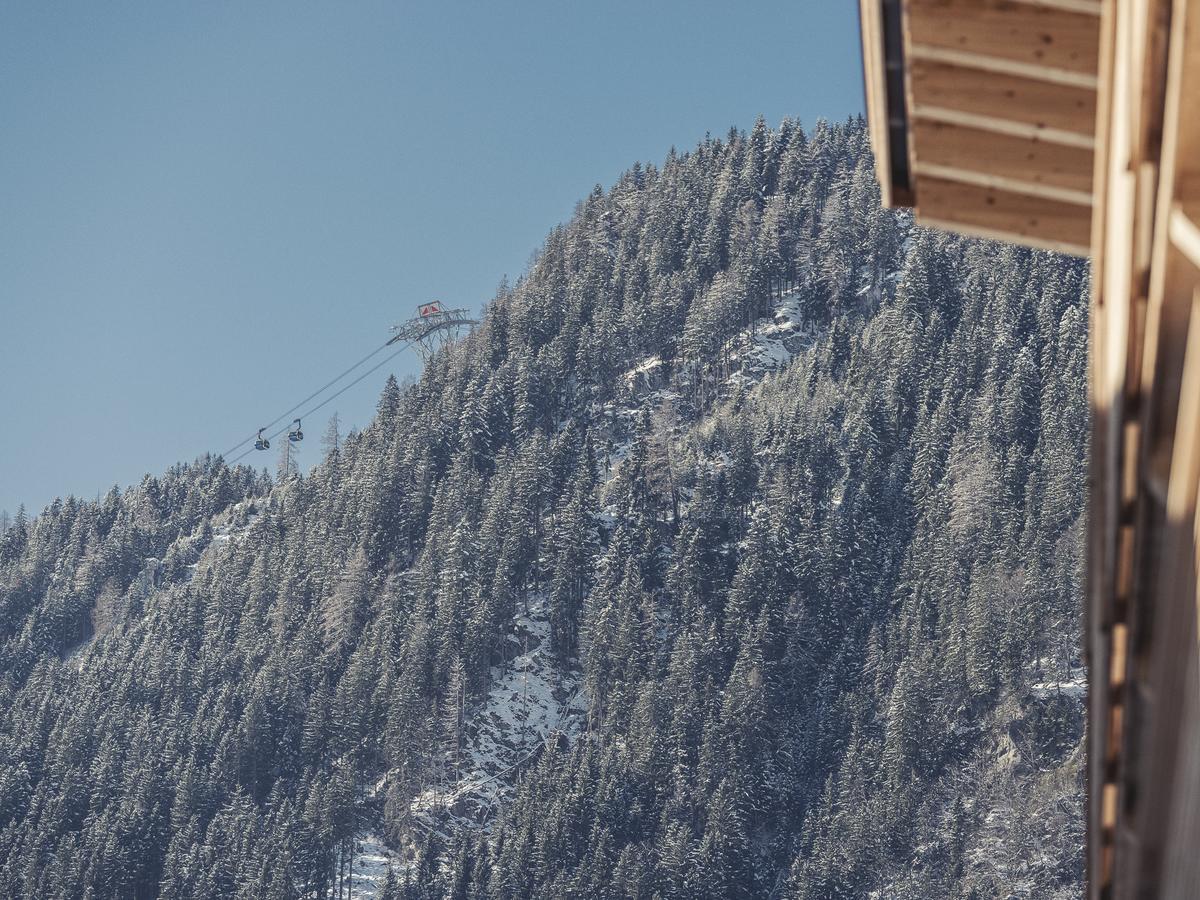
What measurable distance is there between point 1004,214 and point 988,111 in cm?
109

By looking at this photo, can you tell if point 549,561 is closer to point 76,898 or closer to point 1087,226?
point 76,898

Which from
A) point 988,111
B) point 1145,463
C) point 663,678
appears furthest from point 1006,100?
point 663,678

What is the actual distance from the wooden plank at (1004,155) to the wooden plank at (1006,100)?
0.23 metres

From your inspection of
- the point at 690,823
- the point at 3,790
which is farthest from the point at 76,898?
the point at 690,823

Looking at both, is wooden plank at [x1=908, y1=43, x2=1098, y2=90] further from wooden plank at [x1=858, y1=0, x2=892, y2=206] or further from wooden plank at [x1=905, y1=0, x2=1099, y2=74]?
wooden plank at [x1=858, y1=0, x2=892, y2=206]

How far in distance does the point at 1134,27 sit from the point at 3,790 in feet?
552

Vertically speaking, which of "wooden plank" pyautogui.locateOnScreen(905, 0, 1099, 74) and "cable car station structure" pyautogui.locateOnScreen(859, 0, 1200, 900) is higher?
"wooden plank" pyautogui.locateOnScreen(905, 0, 1099, 74)

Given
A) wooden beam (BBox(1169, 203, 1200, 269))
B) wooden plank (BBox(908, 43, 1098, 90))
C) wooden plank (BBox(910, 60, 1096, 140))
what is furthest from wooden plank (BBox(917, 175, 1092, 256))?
wooden beam (BBox(1169, 203, 1200, 269))

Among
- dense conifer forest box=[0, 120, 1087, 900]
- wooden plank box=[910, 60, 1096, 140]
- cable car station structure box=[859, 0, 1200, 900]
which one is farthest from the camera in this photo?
dense conifer forest box=[0, 120, 1087, 900]

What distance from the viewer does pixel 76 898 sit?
14250 centimetres

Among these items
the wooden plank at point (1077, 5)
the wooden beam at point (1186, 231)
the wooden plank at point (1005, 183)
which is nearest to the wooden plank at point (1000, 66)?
the wooden plank at point (1077, 5)

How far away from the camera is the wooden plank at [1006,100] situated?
345 inches

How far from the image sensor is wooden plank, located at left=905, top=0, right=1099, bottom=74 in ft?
27.3

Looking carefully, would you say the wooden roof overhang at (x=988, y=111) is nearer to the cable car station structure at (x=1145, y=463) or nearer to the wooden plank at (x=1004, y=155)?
the wooden plank at (x=1004, y=155)
